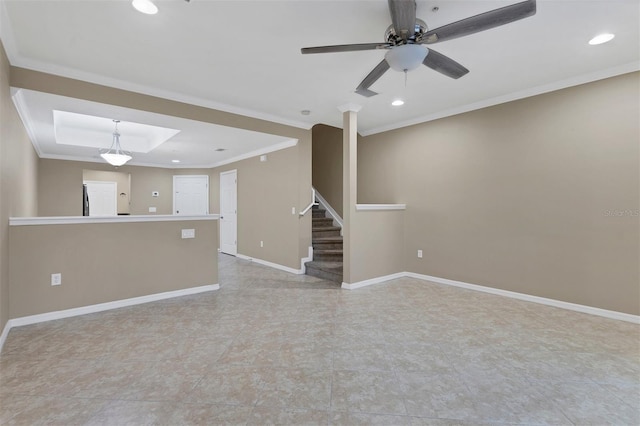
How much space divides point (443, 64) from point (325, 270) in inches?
135

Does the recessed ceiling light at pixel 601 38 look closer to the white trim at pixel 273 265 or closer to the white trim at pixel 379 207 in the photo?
the white trim at pixel 379 207

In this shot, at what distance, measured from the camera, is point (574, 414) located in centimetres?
172

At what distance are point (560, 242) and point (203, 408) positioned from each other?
4.10 m

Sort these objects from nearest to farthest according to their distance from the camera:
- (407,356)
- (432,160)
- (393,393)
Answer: (393,393), (407,356), (432,160)

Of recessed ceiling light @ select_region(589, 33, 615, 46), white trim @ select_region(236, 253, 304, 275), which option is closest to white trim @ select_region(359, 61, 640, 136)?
recessed ceiling light @ select_region(589, 33, 615, 46)

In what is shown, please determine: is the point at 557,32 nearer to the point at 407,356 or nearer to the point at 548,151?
the point at 548,151

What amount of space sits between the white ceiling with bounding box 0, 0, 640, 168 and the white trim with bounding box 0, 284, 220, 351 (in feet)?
7.57

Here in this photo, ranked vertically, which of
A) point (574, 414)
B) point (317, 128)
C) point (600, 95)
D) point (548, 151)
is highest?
point (317, 128)

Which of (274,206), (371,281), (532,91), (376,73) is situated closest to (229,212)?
(274,206)

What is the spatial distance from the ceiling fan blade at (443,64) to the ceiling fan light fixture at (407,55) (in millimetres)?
186

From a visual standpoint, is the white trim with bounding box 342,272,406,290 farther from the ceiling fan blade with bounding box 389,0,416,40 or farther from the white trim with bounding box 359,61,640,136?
the ceiling fan blade with bounding box 389,0,416,40

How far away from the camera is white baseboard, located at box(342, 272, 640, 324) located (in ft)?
10.4

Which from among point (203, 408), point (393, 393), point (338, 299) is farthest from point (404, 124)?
point (203, 408)

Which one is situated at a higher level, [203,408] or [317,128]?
[317,128]
